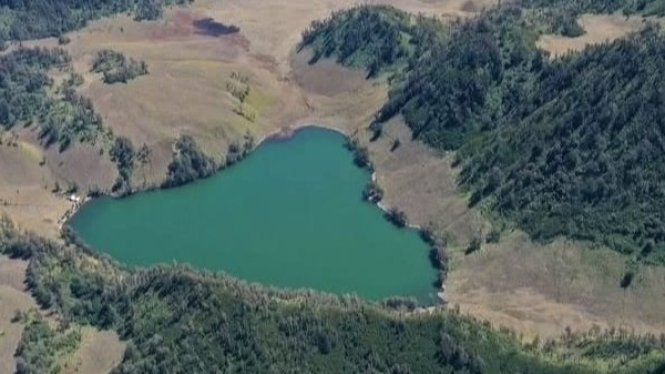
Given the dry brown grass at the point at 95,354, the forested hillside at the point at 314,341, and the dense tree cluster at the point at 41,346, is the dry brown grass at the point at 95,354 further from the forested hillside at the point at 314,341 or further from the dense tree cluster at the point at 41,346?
the forested hillside at the point at 314,341

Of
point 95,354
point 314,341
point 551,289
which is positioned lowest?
point 95,354

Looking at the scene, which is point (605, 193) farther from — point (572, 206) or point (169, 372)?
point (169, 372)

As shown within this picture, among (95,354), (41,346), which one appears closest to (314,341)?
(95,354)

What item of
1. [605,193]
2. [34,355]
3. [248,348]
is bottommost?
[34,355]

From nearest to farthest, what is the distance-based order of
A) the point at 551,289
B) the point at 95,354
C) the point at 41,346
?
1. the point at 95,354
2. the point at 41,346
3. the point at 551,289

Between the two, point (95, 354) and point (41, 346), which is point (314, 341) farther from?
point (41, 346)

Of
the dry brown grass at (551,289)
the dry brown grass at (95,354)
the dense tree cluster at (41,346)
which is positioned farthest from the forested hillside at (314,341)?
the dry brown grass at (551,289)

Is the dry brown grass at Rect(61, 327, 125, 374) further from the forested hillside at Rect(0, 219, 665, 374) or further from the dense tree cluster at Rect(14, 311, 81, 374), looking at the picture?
the forested hillside at Rect(0, 219, 665, 374)

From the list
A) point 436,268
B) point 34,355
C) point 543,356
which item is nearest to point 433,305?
point 436,268
